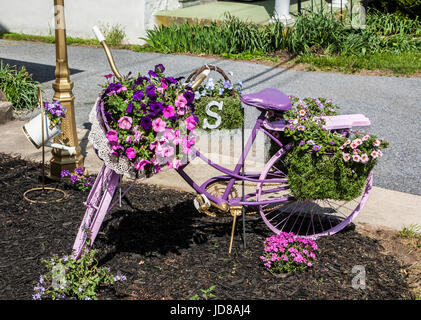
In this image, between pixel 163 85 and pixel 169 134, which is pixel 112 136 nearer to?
pixel 169 134

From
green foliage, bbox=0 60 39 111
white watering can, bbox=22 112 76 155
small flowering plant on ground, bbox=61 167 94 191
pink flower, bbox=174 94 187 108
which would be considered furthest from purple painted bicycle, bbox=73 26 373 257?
green foliage, bbox=0 60 39 111

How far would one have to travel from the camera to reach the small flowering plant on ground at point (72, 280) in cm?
332

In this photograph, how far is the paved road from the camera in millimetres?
5918

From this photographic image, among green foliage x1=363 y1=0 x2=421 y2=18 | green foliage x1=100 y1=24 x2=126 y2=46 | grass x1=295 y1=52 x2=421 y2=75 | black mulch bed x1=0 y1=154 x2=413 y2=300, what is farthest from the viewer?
green foliage x1=100 y1=24 x2=126 y2=46

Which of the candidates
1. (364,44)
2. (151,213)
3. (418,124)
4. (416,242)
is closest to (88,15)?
(364,44)

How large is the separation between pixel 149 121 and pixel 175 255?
116 centimetres

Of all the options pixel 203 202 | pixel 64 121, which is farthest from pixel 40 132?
pixel 203 202

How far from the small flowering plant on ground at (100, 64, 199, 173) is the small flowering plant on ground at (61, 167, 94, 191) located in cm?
173

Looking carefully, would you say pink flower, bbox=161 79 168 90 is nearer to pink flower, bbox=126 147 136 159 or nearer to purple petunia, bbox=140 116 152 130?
purple petunia, bbox=140 116 152 130

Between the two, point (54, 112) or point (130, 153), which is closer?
point (130, 153)

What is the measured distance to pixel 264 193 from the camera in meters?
3.98

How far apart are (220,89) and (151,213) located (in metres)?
1.10

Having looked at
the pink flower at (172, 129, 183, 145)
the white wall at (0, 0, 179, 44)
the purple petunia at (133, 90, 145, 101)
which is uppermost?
the white wall at (0, 0, 179, 44)
